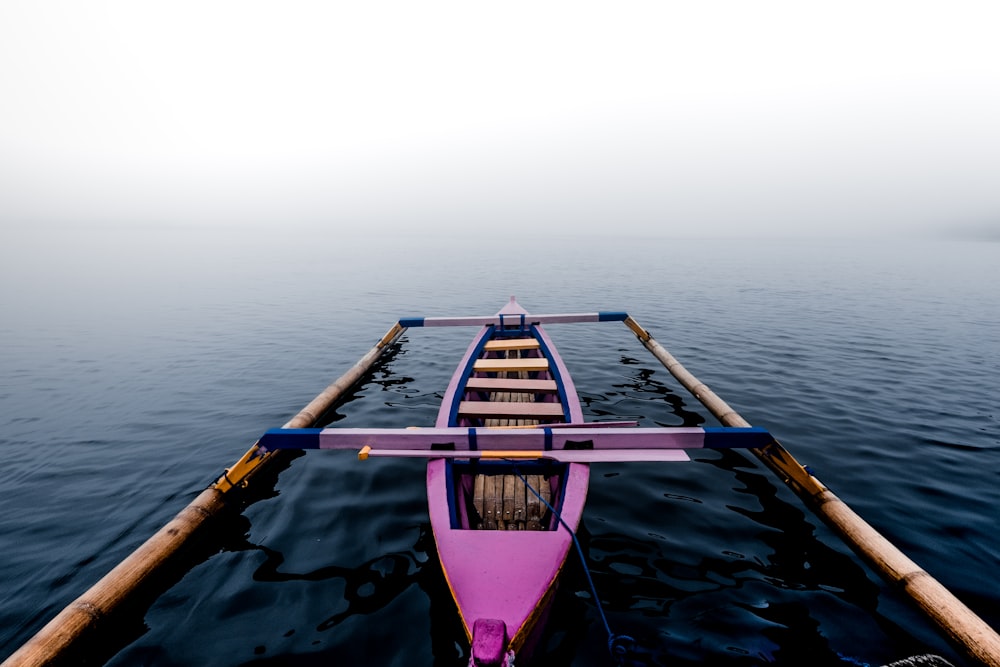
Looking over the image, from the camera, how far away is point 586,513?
5965 millimetres

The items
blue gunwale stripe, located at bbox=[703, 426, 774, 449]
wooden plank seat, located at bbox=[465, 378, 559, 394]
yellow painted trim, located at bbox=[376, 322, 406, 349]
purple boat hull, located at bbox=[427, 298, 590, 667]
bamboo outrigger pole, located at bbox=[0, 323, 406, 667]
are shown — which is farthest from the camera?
yellow painted trim, located at bbox=[376, 322, 406, 349]

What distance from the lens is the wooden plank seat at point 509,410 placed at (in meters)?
7.05

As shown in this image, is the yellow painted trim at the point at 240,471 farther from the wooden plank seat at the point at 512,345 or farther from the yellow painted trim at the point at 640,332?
the yellow painted trim at the point at 640,332

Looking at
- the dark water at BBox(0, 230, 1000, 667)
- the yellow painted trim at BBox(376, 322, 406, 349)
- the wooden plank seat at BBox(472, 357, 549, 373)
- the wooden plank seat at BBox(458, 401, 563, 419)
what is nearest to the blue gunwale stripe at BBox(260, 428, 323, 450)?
the dark water at BBox(0, 230, 1000, 667)

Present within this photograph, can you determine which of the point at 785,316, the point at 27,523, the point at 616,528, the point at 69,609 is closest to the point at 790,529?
the point at 616,528

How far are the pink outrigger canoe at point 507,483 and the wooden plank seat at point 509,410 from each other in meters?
0.02

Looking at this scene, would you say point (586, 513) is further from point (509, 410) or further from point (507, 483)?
point (509, 410)

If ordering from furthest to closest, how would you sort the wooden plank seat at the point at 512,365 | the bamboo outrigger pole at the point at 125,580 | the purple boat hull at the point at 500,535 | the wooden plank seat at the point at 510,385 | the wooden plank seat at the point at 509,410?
the wooden plank seat at the point at 512,365
the wooden plank seat at the point at 510,385
the wooden plank seat at the point at 509,410
the purple boat hull at the point at 500,535
the bamboo outrigger pole at the point at 125,580

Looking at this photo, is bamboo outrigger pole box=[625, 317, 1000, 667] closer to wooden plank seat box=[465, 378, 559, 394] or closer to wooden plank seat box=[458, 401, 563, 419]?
wooden plank seat box=[458, 401, 563, 419]

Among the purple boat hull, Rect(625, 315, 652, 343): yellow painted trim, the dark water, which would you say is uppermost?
Rect(625, 315, 652, 343): yellow painted trim

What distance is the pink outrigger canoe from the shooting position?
3.40 m

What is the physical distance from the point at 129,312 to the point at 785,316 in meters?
34.8

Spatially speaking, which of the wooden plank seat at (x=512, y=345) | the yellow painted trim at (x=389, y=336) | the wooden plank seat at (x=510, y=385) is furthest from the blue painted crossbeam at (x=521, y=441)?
the yellow painted trim at (x=389, y=336)

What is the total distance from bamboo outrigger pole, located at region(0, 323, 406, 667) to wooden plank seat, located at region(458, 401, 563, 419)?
3164mm
